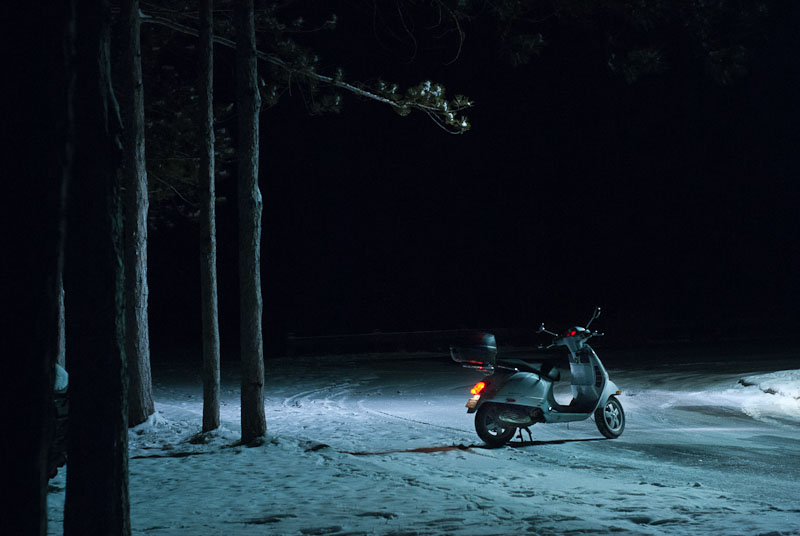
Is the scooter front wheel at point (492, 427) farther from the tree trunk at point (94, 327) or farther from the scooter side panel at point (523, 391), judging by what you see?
the tree trunk at point (94, 327)

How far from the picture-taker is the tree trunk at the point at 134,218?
12.6 m

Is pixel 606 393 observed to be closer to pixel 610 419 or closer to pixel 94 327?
pixel 610 419

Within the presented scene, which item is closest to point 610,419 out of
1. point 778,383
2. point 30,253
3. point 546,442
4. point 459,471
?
point 546,442

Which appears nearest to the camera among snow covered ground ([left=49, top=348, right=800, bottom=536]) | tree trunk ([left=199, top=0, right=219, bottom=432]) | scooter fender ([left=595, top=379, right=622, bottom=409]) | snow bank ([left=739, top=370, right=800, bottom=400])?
snow covered ground ([left=49, top=348, right=800, bottom=536])

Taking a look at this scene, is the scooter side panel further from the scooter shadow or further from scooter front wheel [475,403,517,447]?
the scooter shadow

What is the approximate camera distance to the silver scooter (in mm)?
10969

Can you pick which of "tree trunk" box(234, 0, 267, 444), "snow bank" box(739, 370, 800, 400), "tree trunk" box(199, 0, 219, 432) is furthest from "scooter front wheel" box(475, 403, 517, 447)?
"snow bank" box(739, 370, 800, 400)

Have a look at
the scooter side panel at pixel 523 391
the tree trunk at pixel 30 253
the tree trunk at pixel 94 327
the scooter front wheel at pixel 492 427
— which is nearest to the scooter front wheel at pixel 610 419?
the scooter side panel at pixel 523 391

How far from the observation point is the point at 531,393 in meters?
11.1

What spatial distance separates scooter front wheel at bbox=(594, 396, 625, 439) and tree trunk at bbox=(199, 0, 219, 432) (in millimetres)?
5082

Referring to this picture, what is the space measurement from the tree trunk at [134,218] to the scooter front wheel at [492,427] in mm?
5075

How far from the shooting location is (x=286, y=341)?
99.2ft

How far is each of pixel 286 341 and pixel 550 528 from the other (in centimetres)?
2437

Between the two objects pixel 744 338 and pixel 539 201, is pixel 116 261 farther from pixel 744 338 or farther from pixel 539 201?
pixel 539 201
